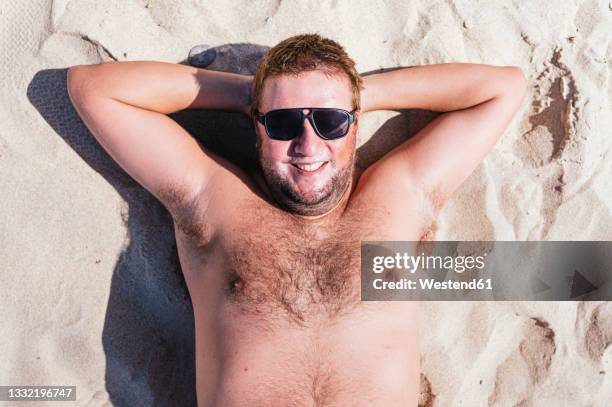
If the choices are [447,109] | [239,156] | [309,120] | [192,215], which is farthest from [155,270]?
[447,109]

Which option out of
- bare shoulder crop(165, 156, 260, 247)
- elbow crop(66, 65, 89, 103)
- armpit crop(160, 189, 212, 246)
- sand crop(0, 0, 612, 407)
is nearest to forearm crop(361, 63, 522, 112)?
sand crop(0, 0, 612, 407)

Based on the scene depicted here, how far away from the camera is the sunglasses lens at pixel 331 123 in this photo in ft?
6.49

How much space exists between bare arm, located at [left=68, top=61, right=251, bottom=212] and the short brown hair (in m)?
0.31

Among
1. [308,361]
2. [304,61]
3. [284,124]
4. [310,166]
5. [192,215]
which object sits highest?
[304,61]

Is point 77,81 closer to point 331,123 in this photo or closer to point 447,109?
point 331,123

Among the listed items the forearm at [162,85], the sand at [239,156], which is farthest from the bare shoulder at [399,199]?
the forearm at [162,85]

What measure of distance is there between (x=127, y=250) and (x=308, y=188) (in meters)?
0.98

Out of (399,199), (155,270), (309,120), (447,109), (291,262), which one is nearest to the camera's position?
(309,120)

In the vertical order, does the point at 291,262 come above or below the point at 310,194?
below

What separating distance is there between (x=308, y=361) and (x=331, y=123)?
0.91 meters

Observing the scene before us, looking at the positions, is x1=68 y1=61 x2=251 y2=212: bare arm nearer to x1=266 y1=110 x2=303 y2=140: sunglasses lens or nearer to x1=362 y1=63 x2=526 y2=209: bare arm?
x1=266 y1=110 x2=303 y2=140: sunglasses lens

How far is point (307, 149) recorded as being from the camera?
1978 mm

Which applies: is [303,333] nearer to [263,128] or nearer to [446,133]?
[263,128]

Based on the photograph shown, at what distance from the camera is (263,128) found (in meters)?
2.04
